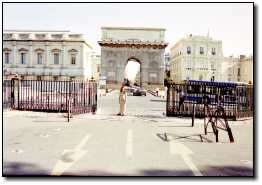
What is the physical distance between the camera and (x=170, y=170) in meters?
5.84

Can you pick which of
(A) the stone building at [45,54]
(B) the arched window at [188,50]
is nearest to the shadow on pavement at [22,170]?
(A) the stone building at [45,54]

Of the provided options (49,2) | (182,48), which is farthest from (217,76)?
(49,2)

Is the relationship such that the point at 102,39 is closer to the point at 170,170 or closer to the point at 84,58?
the point at 84,58

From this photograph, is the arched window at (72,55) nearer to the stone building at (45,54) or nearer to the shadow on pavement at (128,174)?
the stone building at (45,54)

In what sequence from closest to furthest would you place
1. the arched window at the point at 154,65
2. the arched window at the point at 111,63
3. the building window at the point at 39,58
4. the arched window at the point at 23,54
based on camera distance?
the arched window at the point at 111,63, the arched window at the point at 154,65, the arched window at the point at 23,54, the building window at the point at 39,58

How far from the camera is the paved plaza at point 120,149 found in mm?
5852

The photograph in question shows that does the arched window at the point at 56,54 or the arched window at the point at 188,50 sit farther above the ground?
the arched window at the point at 188,50

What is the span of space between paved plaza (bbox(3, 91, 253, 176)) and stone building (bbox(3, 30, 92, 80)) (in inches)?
1784

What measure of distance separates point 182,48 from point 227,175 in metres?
67.3

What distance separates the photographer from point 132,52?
52375 millimetres

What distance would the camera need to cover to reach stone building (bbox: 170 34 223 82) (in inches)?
2783

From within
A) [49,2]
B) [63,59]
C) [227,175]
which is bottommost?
[227,175]

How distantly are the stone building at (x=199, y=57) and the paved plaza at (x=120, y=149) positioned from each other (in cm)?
6069

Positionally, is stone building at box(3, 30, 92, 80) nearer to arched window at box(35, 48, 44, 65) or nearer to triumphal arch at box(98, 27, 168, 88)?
arched window at box(35, 48, 44, 65)
